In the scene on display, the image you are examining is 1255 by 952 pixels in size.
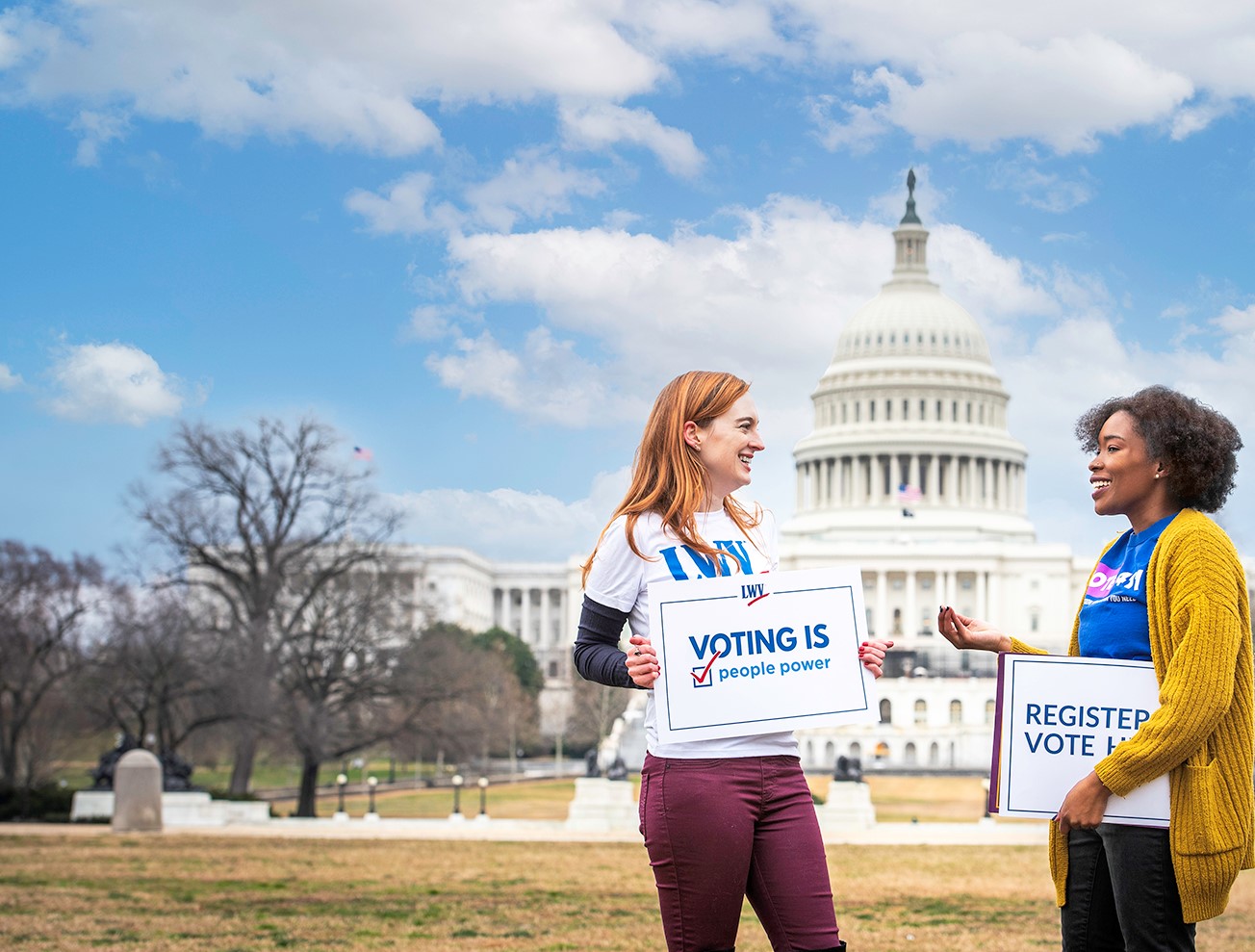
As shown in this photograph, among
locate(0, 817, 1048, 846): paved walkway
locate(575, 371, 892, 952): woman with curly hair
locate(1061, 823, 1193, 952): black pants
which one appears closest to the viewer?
locate(1061, 823, 1193, 952): black pants

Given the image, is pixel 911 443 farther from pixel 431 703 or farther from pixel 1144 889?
pixel 1144 889

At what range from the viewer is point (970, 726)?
87.9 m

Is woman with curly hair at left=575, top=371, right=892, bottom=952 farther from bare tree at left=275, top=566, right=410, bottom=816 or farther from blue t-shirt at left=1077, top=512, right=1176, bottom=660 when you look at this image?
bare tree at left=275, top=566, right=410, bottom=816

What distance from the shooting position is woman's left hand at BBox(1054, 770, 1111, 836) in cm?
517

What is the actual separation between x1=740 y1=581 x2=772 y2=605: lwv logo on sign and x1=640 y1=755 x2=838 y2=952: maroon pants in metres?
0.44

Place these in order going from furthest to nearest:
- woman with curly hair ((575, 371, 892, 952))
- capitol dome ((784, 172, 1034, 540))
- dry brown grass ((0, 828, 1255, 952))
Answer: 1. capitol dome ((784, 172, 1034, 540))
2. dry brown grass ((0, 828, 1255, 952))
3. woman with curly hair ((575, 371, 892, 952))

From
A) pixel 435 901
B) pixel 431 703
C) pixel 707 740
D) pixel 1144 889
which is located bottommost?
pixel 435 901

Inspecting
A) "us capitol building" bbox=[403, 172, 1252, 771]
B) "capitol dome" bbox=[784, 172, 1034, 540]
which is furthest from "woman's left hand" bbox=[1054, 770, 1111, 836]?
"capitol dome" bbox=[784, 172, 1034, 540]

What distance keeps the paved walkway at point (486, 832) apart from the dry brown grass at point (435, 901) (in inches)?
190

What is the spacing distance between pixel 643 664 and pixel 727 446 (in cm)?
74

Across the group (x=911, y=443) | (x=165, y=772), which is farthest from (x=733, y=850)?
(x=911, y=443)

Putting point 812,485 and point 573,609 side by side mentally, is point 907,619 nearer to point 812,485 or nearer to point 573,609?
point 812,485

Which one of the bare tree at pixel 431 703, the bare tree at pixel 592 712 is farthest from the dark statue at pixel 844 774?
the bare tree at pixel 592 712

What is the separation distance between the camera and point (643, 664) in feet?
17.4
